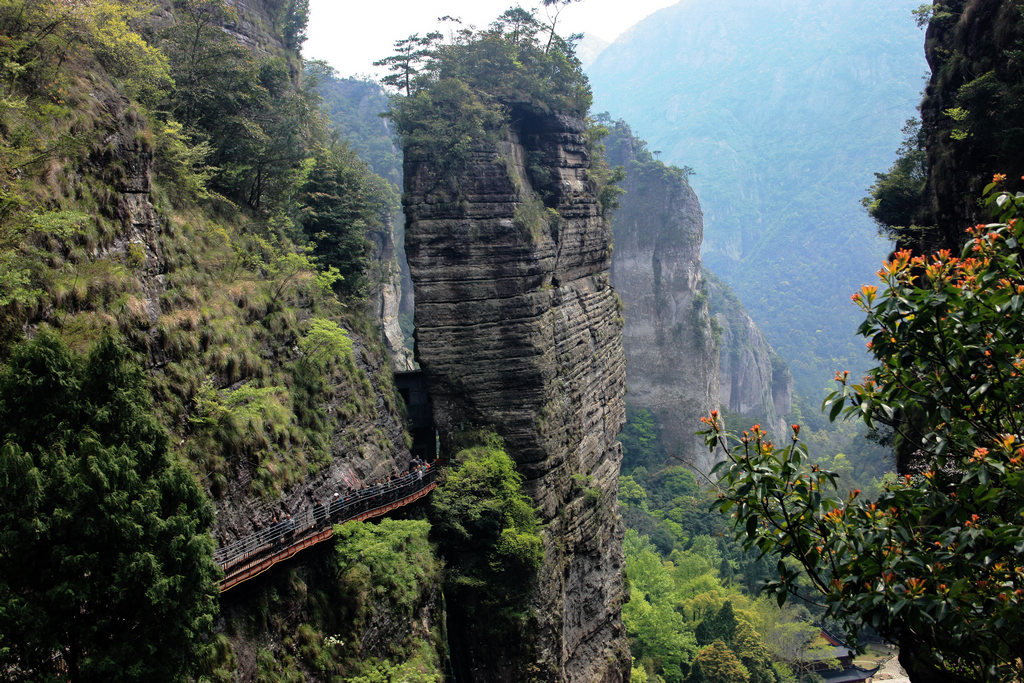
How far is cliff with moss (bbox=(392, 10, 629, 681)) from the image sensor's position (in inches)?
936

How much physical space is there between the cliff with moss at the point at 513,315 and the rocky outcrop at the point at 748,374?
61.4 m

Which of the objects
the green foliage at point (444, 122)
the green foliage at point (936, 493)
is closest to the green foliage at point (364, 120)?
the green foliage at point (444, 122)

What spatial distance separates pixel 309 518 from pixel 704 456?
177 feet

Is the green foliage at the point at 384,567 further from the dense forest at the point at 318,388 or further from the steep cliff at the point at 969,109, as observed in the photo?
the steep cliff at the point at 969,109

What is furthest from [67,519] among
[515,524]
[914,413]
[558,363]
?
[558,363]

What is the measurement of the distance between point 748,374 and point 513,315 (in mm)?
71850

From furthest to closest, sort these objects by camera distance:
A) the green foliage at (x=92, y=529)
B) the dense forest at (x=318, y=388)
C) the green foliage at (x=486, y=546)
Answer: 1. the green foliage at (x=486, y=546)
2. the green foliage at (x=92, y=529)
3. the dense forest at (x=318, y=388)

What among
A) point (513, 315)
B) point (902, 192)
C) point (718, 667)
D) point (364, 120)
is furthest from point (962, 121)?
point (364, 120)

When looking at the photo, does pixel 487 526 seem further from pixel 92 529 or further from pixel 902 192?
pixel 902 192

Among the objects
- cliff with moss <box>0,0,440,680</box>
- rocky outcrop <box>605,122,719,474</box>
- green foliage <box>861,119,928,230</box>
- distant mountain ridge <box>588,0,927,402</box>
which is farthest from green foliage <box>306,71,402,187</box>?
distant mountain ridge <box>588,0,927,402</box>

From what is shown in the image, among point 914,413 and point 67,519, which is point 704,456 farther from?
point 67,519

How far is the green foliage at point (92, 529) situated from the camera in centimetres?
841

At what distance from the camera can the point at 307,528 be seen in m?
15.4

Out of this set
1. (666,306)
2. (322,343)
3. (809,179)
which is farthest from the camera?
(809,179)
